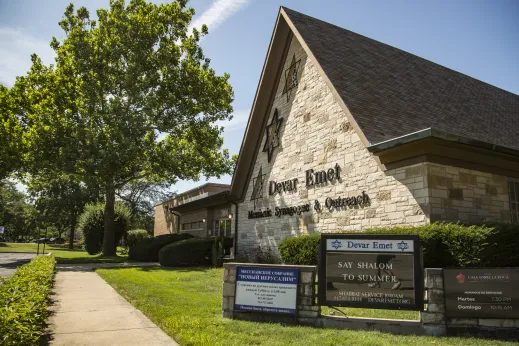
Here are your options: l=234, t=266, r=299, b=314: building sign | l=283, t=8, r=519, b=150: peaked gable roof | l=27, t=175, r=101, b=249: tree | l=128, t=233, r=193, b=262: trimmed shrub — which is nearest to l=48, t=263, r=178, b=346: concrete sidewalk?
l=234, t=266, r=299, b=314: building sign

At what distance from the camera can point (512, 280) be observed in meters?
5.96

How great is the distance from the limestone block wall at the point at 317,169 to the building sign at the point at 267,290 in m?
4.84

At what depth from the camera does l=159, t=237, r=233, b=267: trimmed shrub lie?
61.2ft

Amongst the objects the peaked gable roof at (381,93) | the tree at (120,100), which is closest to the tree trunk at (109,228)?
the tree at (120,100)

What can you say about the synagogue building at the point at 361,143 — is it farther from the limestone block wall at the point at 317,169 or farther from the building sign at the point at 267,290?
the building sign at the point at 267,290

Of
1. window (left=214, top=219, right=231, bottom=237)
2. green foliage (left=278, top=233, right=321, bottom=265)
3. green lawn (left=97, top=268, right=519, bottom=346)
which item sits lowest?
green lawn (left=97, top=268, right=519, bottom=346)

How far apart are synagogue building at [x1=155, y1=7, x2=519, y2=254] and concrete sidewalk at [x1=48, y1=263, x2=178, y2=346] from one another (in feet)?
23.5

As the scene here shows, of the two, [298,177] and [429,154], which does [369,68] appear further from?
[429,154]

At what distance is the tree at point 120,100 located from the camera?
23.1 metres

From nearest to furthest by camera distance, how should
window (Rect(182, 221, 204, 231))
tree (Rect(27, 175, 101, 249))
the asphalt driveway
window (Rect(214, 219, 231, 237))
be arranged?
the asphalt driveway → window (Rect(214, 219, 231, 237)) → window (Rect(182, 221, 204, 231)) → tree (Rect(27, 175, 101, 249))

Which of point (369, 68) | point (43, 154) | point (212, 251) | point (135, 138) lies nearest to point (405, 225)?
point (369, 68)

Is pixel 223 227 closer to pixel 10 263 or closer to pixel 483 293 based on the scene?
pixel 10 263

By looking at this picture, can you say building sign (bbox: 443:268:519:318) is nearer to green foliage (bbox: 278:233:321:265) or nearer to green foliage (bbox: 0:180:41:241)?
green foliage (bbox: 278:233:321:265)

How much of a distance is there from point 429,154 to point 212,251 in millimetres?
11478
